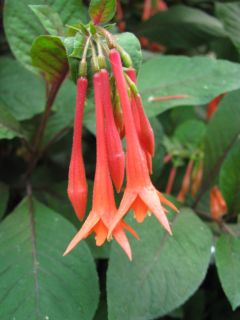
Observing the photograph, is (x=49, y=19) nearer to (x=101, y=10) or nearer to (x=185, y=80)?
(x=101, y=10)

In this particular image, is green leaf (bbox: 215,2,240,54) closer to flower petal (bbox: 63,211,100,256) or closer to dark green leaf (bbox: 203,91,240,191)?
dark green leaf (bbox: 203,91,240,191)

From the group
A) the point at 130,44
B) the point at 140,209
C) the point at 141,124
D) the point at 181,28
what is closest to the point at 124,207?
the point at 140,209

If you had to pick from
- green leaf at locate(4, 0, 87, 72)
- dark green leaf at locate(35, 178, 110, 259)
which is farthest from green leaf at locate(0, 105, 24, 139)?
dark green leaf at locate(35, 178, 110, 259)

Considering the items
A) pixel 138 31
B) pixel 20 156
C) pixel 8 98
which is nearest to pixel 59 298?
pixel 8 98

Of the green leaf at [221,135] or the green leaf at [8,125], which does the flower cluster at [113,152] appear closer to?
the green leaf at [8,125]

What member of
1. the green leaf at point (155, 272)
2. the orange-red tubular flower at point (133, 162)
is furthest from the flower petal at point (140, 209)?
the green leaf at point (155, 272)

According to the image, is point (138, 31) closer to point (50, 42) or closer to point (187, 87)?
point (187, 87)

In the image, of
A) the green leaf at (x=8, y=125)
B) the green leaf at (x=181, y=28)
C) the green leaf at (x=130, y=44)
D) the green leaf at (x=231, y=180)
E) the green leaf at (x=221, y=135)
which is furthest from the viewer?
the green leaf at (x=181, y=28)

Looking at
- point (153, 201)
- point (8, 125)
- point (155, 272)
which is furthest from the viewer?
point (8, 125)
